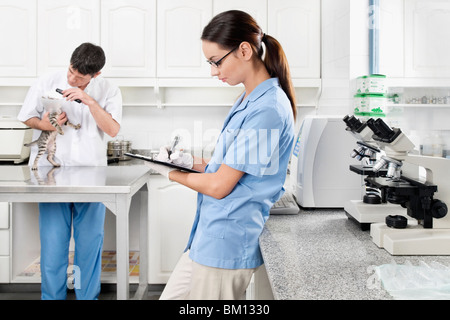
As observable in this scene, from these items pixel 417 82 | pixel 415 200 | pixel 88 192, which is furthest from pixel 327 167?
pixel 417 82

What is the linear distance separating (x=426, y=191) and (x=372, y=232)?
7.2 inches

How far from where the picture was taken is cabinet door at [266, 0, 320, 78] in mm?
3135

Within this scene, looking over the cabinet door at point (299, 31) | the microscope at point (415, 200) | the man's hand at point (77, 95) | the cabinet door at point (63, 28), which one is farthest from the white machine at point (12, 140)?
the microscope at point (415, 200)

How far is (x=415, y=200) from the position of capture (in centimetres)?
115

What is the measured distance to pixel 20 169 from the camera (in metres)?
2.58

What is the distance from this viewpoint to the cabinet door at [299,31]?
3.13m

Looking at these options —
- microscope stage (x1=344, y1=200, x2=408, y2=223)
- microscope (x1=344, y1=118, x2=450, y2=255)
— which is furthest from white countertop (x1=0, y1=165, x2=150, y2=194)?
microscope (x1=344, y1=118, x2=450, y2=255)

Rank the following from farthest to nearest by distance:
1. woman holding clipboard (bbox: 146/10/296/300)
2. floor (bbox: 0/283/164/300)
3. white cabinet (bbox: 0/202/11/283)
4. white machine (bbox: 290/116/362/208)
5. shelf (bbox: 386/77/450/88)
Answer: floor (bbox: 0/283/164/300), white cabinet (bbox: 0/202/11/283), shelf (bbox: 386/77/450/88), white machine (bbox: 290/116/362/208), woman holding clipboard (bbox: 146/10/296/300)

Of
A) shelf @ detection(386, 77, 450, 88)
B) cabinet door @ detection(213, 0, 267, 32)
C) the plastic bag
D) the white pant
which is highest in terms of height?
cabinet door @ detection(213, 0, 267, 32)

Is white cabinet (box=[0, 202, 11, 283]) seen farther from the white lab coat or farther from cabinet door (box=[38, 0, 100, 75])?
cabinet door (box=[38, 0, 100, 75])

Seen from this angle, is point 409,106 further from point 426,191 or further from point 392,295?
point 392,295

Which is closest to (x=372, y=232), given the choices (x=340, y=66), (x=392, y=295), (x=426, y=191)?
(x=426, y=191)

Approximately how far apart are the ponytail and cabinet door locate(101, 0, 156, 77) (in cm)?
200

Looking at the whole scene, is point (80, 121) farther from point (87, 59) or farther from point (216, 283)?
point (216, 283)
